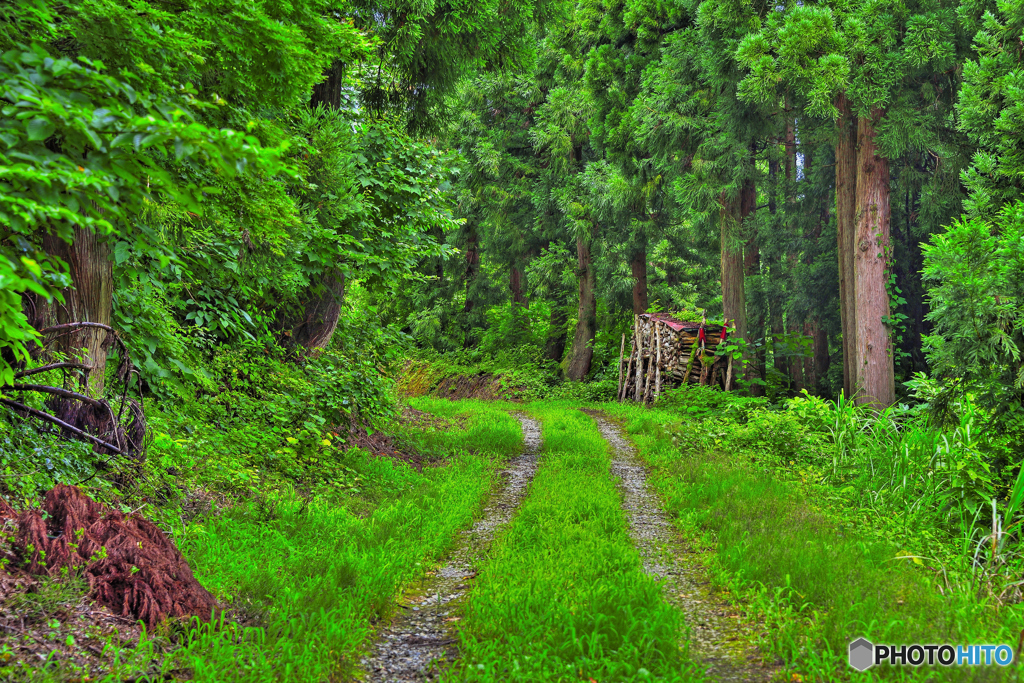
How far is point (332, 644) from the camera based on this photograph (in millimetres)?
3488

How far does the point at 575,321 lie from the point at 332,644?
23732 mm

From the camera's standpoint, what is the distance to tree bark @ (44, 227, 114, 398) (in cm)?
485

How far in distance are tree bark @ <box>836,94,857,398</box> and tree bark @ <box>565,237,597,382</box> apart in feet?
30.3

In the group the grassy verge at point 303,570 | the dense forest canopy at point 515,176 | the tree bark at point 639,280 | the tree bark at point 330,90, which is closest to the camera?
the dense forest canopy at point 515,176

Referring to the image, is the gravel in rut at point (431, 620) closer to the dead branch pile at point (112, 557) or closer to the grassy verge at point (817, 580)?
the dead branch pile at point (112, 557)

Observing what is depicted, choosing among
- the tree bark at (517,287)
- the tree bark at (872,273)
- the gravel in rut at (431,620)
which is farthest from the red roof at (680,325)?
the gravel in rut at (431,620)

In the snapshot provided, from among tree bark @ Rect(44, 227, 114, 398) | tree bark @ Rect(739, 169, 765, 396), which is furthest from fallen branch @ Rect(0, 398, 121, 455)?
tree bark @ Rect(739, 169, 765, 396)

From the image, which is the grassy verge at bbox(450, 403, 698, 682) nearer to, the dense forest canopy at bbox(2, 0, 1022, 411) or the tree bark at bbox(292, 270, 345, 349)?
the dense forest canopy at bbox(2, 0, 1022, 411)

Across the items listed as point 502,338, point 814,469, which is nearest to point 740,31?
point 814,469

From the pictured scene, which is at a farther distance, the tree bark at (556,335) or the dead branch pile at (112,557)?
the tree bark at (556,335)

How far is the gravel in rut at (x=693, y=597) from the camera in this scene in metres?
3.41

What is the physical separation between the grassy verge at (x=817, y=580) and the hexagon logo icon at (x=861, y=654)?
47mm

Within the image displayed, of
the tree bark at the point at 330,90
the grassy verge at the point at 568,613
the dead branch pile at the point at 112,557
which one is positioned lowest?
the grassy verge at the point at 568,613

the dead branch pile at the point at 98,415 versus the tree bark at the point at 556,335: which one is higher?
the tree bark at the point at 556,335
